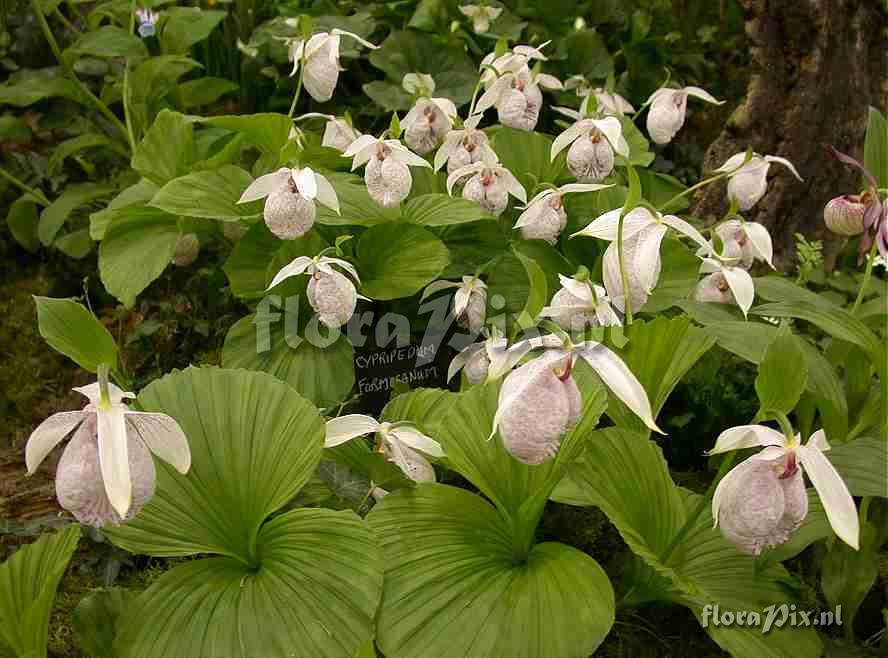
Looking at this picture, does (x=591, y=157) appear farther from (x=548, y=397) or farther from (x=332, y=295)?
(x=548, y=397)

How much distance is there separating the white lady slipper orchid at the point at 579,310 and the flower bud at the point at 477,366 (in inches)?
7.4

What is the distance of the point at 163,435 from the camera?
984 millimetres

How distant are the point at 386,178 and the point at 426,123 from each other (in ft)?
1.24

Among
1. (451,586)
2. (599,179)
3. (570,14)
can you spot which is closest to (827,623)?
(451,586)

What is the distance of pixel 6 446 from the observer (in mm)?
2143

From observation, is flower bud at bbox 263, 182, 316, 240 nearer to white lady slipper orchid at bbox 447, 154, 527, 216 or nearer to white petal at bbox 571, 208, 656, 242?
white lady slipper orchid at bbox 447, 154, 527, 216

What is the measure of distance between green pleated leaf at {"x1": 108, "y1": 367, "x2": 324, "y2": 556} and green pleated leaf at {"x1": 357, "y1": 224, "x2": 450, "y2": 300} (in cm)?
54

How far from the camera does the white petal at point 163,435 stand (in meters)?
0.96

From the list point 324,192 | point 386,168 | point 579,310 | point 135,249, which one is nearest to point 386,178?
point 386,168

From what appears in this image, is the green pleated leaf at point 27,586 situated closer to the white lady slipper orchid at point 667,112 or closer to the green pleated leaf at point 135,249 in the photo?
the green pleated leaf at point 135,249

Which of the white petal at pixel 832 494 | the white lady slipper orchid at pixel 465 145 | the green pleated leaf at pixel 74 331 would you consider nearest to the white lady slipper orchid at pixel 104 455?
the green pleated leaf at pixel 74 331

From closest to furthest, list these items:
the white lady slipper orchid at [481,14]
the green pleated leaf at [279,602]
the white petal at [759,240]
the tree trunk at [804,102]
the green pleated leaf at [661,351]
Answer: the green pleated leaf at [279,602] < the green pleated leaf at [661,351] < the white petal at [759,240] < the tree trunk at [804,102] < the white lady slipper orchid at [481,14]

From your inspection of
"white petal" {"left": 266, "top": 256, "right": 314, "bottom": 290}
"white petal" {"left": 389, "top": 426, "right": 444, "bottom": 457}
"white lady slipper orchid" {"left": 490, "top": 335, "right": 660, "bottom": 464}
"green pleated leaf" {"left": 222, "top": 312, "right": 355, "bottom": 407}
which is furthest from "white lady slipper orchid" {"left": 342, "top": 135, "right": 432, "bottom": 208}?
"white lady slipper orchid" {"left": 490, "top": 335, "right": 660, "bottom": 464}

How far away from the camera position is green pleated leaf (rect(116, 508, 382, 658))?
1.06m
